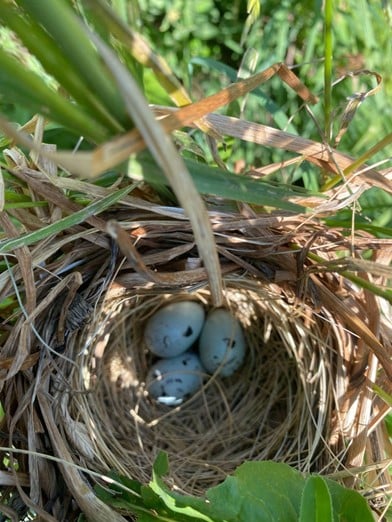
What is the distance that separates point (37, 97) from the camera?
350 mm

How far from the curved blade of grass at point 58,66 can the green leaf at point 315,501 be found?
0.94 ft

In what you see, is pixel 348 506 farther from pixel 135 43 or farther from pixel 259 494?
pixel 135 43

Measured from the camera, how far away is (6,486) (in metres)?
0.63

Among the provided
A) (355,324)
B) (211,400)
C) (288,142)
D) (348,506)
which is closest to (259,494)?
(348,506)

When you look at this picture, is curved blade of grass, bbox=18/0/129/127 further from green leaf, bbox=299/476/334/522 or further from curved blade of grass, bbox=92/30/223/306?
green leaf, bbox=299/476/334/522

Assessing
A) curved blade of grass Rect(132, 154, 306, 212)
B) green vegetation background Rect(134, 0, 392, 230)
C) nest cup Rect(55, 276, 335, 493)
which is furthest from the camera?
green vegetation background Rect(134, 0, 392, 230)

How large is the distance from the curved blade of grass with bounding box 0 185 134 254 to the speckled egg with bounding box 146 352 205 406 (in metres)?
0.42

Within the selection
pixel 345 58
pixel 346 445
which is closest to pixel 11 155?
pixel 346 445

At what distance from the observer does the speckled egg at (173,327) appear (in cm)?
88

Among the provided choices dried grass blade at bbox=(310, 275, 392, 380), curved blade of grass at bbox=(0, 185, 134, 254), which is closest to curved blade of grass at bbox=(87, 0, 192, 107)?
curved blade of grass at bbox=(0, 185, 134, 254)

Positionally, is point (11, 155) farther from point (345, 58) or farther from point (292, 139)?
point (345, 58)

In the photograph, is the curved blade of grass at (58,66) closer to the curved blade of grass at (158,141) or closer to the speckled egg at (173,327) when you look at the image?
the curved blade of grass at (158,141)

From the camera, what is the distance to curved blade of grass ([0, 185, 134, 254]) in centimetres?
54

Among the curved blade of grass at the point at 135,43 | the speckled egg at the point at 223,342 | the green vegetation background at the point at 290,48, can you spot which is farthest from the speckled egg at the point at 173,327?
the curved blade of grass at the point at 135,43
